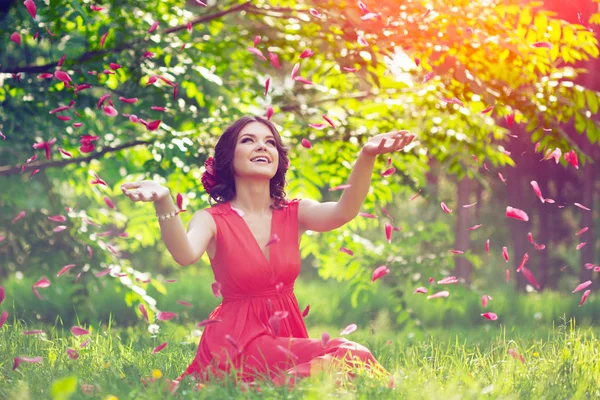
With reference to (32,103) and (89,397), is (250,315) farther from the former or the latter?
(32,103)

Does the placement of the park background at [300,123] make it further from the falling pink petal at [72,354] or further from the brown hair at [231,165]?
the brown hair at [231,165]

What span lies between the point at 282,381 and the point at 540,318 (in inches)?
253

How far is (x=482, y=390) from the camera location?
3.64 metres

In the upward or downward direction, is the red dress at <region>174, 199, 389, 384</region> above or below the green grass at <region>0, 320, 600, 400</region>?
above

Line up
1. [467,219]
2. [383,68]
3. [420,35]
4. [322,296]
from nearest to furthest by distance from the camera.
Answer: [420,35]
[383,68]
[322,296]
[467,219]

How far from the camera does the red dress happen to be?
3920 millimetres

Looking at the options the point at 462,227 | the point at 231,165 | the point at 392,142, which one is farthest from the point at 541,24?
the point at 462,227

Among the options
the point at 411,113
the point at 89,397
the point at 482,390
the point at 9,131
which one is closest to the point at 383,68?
the point at 411,113

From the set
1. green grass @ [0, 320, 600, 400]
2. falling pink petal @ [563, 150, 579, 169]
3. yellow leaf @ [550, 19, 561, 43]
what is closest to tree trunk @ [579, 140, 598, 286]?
yellow leaf @ [550, 19, 561, 43]

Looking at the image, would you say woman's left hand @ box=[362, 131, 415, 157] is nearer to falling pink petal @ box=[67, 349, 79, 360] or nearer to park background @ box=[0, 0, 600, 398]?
park background @ box=[0, 0, 600, 398]

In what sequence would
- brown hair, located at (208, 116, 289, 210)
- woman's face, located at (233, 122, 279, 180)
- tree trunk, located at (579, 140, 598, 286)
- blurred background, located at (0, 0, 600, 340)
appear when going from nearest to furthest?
woman's face, located at (233, 122, 279, 180)
brown hair, located at (208, 116, 289, 210)
blurred background, located at (0, 0, 600, 340)
tree trunk, located at (579, 140, 598, 286)

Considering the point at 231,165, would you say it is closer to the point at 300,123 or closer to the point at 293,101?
the point at 300,123

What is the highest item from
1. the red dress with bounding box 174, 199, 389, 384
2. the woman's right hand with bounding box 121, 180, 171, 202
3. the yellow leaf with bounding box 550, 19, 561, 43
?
the yellow leaf with bounding box 550, 19, 561, 43

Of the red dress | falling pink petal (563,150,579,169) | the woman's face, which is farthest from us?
falling pink petal (563,150,579,169)
